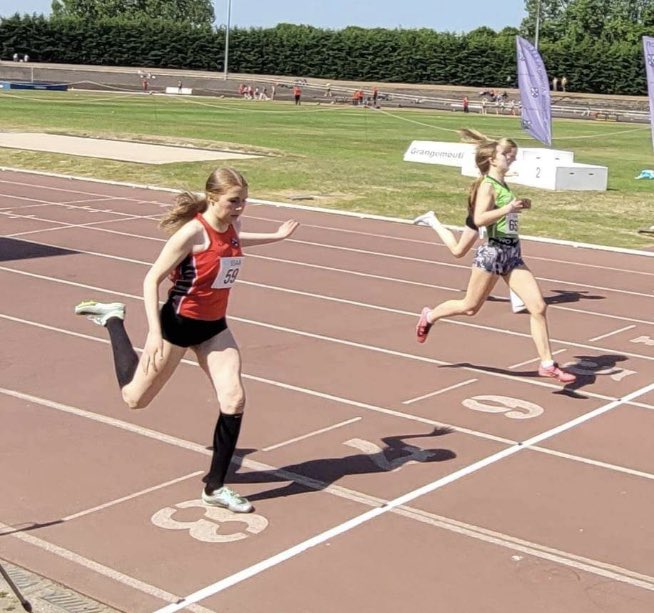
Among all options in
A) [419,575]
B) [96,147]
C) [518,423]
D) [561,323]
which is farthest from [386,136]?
[419,575]

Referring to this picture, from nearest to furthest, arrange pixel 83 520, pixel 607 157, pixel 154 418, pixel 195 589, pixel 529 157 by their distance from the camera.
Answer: pixel 195 589 → pixel 83 520 → pixel 154 418 → pixel 529 157 → pixel 607 157

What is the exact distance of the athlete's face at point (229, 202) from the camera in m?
Answer: 6.57

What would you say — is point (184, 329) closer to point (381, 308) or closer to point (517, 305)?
point (381, 308)

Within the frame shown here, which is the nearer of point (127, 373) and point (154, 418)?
point (127, 373)

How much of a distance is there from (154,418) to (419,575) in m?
3.08

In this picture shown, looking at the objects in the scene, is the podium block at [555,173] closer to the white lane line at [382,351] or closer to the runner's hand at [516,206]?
the white lane line at [382,351]

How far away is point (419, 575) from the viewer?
19.3 feet

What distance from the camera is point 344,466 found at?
7.52 metres

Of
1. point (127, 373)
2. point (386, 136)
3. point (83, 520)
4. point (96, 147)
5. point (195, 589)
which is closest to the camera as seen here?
point (195, 589)

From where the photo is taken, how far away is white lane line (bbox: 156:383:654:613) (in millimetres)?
5645

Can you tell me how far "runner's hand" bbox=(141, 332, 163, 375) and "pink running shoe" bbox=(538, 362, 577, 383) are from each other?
403 centimetres

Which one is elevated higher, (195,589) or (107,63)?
(107,63)

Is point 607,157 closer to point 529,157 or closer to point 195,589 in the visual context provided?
point 529,157

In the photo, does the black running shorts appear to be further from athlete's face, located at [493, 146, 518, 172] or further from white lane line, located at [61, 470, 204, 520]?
athlete's face, located at [493, 146, 518, 172]
